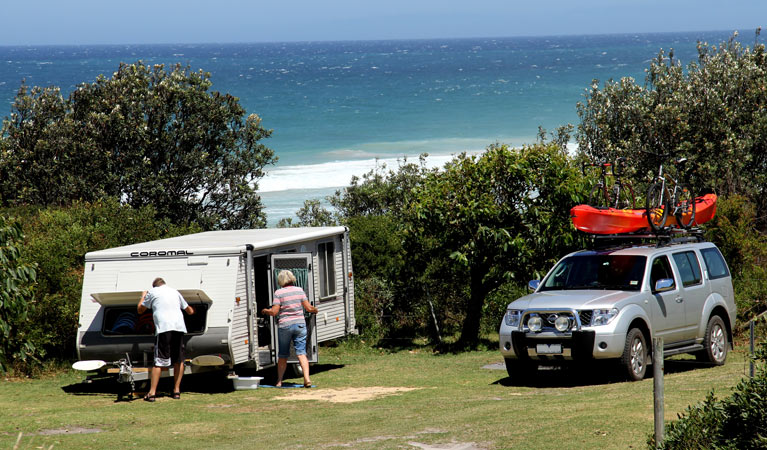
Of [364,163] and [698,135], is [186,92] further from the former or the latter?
[364,163]

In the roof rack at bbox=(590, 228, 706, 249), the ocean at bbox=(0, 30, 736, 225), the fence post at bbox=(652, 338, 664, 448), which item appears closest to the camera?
the fence post at bbox=(652, 338, 664, 448)

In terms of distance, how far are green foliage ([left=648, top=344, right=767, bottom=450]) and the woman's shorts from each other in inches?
275

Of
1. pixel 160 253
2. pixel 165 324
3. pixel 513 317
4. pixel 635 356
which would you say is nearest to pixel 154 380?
pixel 165 324

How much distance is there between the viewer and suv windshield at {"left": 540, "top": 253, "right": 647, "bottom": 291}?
12.4m

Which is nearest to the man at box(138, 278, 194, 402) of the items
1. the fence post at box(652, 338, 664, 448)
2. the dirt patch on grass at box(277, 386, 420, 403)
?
the dirt patch on grass at box(277, 386, 420, 403)

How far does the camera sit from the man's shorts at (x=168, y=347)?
1202 centimetres

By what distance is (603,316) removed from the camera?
38.0ft

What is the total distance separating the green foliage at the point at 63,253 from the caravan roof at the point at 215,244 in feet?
4.85

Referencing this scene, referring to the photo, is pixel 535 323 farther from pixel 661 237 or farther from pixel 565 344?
pixel 661 237

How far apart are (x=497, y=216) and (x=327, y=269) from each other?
3737 mm

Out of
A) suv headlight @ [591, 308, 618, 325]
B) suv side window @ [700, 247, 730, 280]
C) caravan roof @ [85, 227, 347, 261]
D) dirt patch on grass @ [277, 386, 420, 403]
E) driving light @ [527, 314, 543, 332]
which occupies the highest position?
caravan roof @ [85, 227, 347, 261]

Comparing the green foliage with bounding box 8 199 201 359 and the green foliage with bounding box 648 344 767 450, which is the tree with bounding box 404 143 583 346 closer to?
the green foliage with bounding box 8 199 201 359

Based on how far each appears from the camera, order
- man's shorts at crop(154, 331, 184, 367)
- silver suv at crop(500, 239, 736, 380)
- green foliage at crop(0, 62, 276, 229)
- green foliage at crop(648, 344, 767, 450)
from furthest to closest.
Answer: green foliage at crop(0, 62, 276, 229) → man's shorts at crop(154, 331, 184, 367) → silver suv at crop(500, 239, 736, 380) → green foliage at crop(648, 344, 767, 450)

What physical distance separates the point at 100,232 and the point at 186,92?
10366mm
